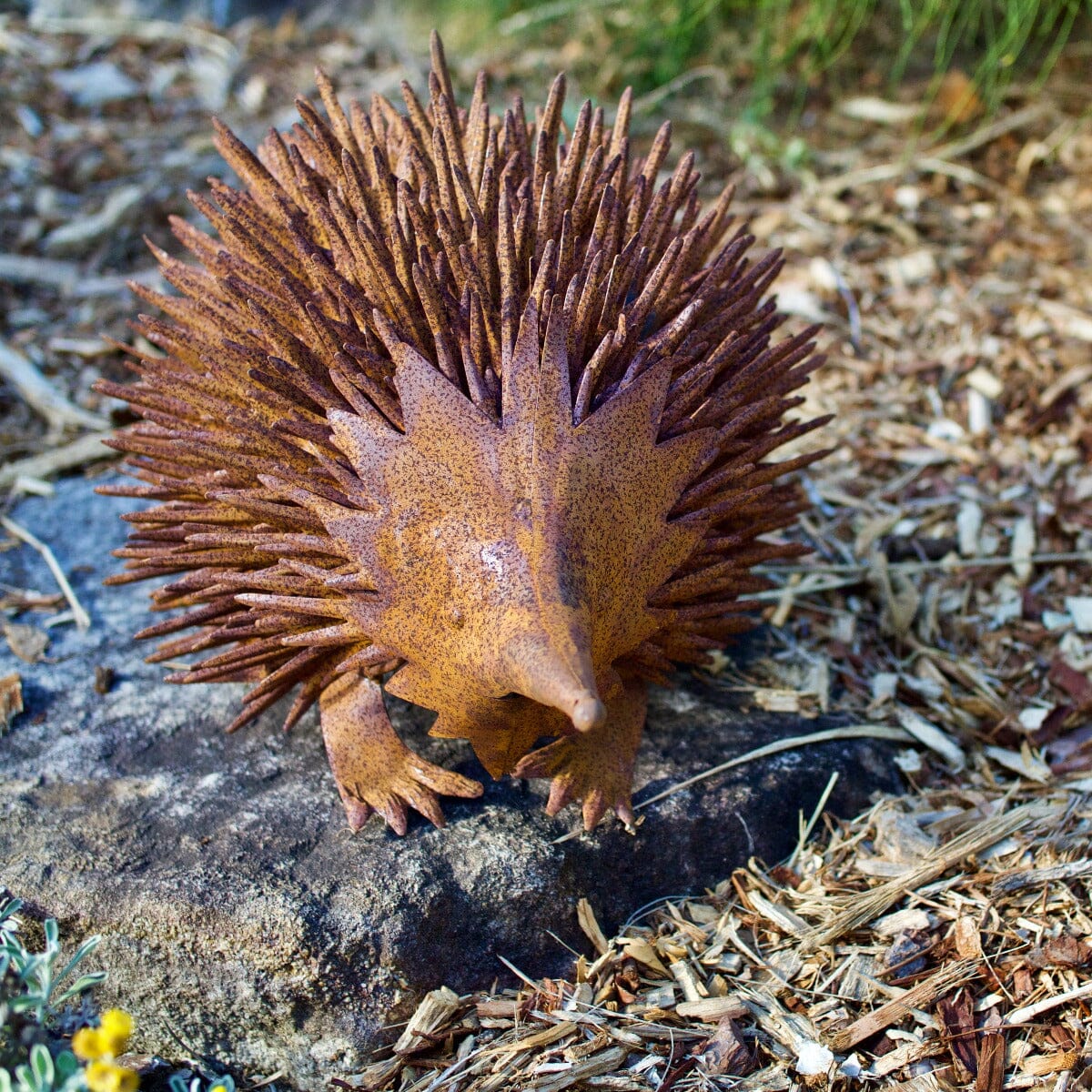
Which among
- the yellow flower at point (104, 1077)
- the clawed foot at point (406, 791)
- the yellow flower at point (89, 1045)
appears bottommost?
the clawed foot at point (406, 791)

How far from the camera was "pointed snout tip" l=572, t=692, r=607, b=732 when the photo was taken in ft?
5.46

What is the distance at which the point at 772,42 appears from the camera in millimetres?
4980

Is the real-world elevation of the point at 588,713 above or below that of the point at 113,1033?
above

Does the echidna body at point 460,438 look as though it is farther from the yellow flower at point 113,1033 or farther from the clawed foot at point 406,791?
the yellow flower at point 113,1033

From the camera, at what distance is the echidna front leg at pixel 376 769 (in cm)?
227

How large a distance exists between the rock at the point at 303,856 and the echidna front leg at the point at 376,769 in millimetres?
53

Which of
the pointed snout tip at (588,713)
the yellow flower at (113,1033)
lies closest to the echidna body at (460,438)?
the pointed snout tip at (588,713)

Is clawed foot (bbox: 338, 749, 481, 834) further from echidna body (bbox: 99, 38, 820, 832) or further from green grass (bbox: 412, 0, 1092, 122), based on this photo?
green grass (bbox: 412, 0, 1092, 122)

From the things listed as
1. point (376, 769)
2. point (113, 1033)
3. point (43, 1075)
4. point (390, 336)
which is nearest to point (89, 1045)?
point (113, 1033)

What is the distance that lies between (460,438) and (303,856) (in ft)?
2.90

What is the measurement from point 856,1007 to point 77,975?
1435mm

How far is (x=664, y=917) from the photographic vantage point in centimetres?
237

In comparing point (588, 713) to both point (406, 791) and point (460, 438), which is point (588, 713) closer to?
point (460, 438)

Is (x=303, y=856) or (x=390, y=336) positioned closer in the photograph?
(x=390, y=336)
